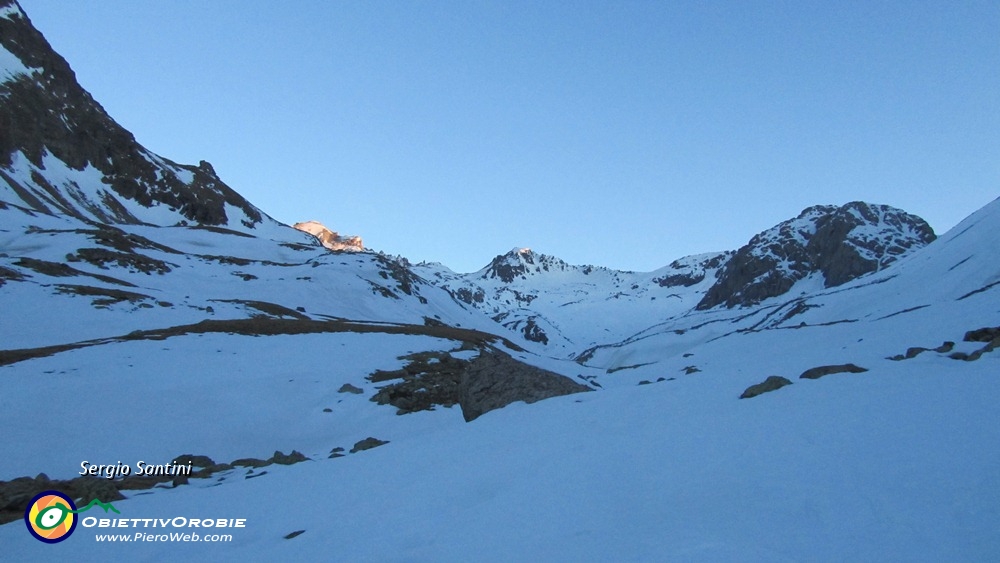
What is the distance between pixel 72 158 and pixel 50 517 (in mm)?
120318

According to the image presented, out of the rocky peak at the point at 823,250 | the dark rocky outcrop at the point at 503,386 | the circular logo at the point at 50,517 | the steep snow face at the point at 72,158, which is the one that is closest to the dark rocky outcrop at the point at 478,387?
the dark rocky outcrop at the point at 503,386

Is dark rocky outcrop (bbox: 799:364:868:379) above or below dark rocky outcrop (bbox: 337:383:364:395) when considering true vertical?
below

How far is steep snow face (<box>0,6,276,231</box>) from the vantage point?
290 feet

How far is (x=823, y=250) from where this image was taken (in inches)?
5935

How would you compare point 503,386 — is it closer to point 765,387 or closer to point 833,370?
point 765,387

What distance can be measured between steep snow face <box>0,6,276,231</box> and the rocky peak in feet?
466

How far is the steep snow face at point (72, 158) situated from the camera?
8838cm

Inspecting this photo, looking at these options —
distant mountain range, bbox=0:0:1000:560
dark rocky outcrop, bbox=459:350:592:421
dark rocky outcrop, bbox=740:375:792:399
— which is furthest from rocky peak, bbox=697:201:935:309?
dark rocky outcrop, bbox=740:375:792:399

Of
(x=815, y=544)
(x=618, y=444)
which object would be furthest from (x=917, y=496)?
(x=618, y=444)

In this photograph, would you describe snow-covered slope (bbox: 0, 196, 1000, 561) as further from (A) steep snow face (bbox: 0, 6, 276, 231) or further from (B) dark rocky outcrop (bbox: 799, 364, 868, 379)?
(A) steep snow face (bbox: 0, 6, 276, 231)

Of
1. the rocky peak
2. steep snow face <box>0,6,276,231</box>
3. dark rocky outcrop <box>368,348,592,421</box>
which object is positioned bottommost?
dark rocky outcrop <box>368,348,592,421</box>

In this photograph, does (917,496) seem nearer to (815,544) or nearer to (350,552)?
(815,544)

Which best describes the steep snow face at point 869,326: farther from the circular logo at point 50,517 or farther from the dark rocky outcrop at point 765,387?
Answer: the circular logo at point 50,517

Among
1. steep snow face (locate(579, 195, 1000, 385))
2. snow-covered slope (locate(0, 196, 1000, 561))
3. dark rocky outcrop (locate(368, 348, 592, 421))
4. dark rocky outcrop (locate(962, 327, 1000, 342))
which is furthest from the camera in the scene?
steep snow face (locate(579, 195, 1000, 385))
